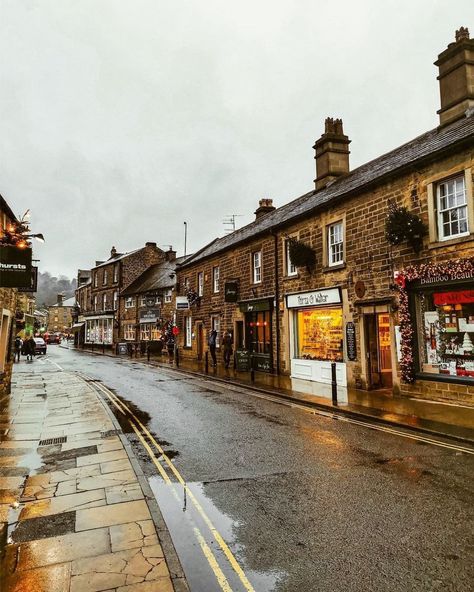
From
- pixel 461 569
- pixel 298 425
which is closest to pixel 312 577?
pixel 461 569

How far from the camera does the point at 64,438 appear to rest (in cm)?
850

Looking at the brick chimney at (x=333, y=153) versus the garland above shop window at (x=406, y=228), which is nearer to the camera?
the garland above shop window at (x=406, y=228)

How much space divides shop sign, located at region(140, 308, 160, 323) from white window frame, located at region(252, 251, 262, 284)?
19.4m

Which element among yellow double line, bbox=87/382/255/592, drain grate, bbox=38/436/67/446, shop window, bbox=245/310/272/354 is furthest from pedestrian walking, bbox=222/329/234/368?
drain grate, bbox=38/436/67/446

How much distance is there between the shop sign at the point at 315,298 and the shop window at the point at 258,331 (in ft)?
7.48

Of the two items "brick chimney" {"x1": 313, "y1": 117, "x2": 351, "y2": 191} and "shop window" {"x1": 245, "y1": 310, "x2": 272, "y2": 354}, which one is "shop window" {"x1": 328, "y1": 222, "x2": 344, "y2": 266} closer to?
"brick chimney" {"x1": 313, "y1": 117, "x2": 351, "y2": 191}

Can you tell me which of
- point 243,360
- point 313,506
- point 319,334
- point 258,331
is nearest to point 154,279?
point 258,331

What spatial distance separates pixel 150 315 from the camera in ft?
129

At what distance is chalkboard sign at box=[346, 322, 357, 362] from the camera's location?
14.2 m

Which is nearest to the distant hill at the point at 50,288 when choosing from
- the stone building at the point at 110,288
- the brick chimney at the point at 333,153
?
the stone building at the point at 110,288

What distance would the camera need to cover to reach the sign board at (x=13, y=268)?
1076 cm

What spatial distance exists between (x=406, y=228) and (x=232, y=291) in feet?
38.9

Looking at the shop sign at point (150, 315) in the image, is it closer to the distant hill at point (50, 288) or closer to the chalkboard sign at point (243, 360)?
the chalkboard sign at point (243, 360)

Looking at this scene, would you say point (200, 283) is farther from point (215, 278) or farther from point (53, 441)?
point (53, 441)
